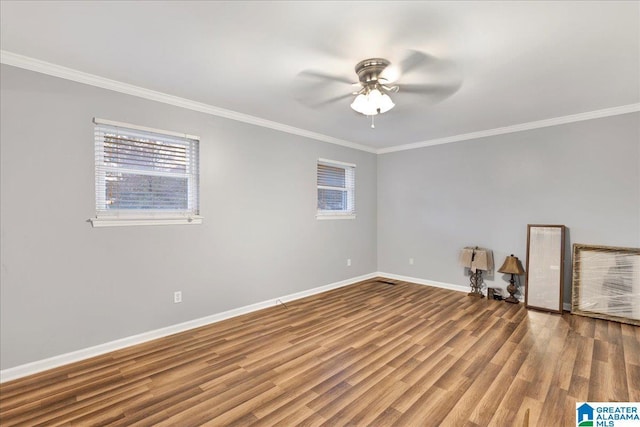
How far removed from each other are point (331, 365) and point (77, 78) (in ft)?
11.1

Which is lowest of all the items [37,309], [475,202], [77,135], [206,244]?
[37,309]

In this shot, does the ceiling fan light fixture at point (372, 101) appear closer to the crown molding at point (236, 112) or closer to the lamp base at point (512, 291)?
the crown molding at point (236, 112)

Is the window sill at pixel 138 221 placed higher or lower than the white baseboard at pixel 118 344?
higher

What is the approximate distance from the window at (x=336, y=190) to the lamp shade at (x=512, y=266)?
2.46 meters

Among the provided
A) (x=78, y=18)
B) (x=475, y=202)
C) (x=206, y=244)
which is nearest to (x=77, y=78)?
(x=78, y=18)

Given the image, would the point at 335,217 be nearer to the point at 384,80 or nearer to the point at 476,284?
the point at 476,284

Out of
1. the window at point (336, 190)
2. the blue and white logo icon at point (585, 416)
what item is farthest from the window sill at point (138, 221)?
the blue and white logo icon at point (585, 416)

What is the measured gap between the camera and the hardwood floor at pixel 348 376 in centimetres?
187

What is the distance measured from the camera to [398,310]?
12.5 ft

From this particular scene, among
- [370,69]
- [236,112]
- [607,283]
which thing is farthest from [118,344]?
[607,283]

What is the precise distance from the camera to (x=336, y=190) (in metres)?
5.11

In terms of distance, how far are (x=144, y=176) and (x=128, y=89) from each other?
848mm

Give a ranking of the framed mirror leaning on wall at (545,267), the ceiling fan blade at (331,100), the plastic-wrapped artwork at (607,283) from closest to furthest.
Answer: the ceiling fan blade at (331,100) → the plastic-wrapped artwork at (607,283) → the framed mirror leaning on wall at (545,267)

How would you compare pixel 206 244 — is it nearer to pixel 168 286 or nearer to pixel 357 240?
pixel 168 286
